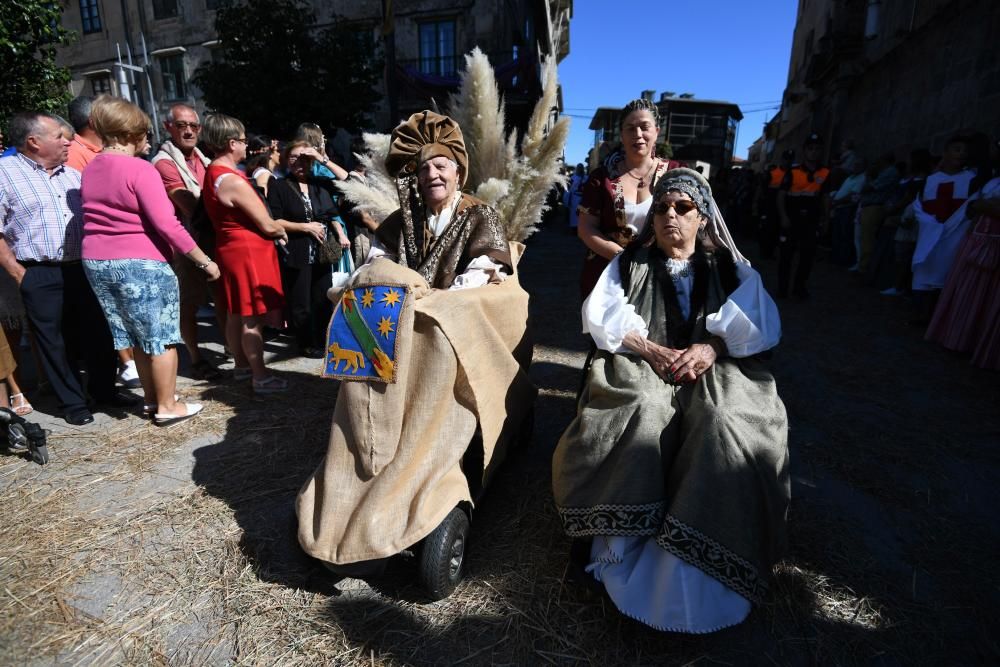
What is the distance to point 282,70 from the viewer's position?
11281 mm

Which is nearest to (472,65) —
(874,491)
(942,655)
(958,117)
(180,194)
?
(180,194)

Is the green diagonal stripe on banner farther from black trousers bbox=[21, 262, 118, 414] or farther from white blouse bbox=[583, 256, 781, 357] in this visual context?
black trousers bbox=[21, 262, 118, 414]

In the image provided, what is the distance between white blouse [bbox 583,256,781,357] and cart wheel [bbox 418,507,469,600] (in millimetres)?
960

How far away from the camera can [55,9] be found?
22.0 feet

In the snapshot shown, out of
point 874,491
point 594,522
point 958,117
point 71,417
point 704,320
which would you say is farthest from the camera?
point 958,117

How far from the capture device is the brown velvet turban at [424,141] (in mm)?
2555

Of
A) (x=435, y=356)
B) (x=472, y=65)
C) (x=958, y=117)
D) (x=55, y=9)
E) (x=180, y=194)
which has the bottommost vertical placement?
(x=435, y=356)

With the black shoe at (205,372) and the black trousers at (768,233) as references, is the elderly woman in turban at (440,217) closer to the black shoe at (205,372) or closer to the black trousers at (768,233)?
the black shoe at (205,372)

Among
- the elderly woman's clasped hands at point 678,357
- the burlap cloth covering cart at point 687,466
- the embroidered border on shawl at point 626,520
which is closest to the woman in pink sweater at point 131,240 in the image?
the burlap cloth covering cart at point 687,466

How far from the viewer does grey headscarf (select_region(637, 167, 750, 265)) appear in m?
2.29

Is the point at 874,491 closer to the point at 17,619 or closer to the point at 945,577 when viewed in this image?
the point at 945,577

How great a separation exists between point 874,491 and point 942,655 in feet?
3.52

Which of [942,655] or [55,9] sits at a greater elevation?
[55,9]

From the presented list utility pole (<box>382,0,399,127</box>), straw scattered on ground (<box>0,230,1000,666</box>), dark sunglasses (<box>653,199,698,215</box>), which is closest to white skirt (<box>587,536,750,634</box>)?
straw scattered on ground (<box>0,230,1000,666</box>)
